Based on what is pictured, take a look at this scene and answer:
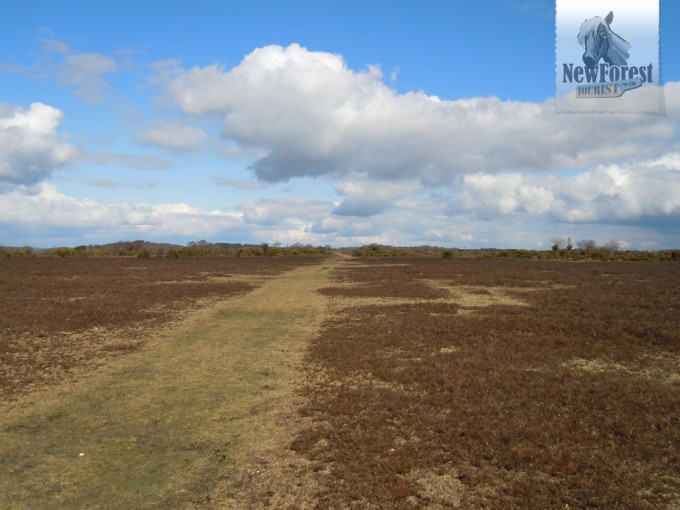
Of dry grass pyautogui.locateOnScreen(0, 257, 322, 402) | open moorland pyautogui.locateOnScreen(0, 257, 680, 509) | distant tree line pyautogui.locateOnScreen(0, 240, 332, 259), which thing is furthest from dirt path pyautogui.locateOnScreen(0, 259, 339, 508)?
distant tree line pyautogui.locateOnScreen(0, 240, 332, 259)

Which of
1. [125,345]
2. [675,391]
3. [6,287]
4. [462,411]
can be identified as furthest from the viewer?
[6,287]

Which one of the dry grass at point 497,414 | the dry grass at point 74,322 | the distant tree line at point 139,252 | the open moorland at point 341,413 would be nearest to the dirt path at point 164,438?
the open moorland at point 341,413

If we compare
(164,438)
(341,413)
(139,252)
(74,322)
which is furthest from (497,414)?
(139,252)

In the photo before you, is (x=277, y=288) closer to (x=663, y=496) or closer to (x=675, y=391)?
(x=675, y=391)

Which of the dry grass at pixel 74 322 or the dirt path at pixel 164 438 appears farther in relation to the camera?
the dry grass at pixel 74 322

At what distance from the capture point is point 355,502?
5656 mm

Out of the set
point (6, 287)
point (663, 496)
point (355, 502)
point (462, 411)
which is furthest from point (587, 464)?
point (6, 287)

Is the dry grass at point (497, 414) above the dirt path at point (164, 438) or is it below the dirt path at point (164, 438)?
above

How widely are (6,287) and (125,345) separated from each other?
21169mm

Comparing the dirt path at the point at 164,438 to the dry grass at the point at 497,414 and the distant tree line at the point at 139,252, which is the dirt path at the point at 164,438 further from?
the distant tree line at the point at 139,252

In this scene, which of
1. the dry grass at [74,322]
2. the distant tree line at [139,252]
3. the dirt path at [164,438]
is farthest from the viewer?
the distant tree line at [139,252]

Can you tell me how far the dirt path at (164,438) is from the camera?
19.5ft

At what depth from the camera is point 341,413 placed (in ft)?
28.6

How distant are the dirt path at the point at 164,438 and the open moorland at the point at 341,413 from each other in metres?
0.04
